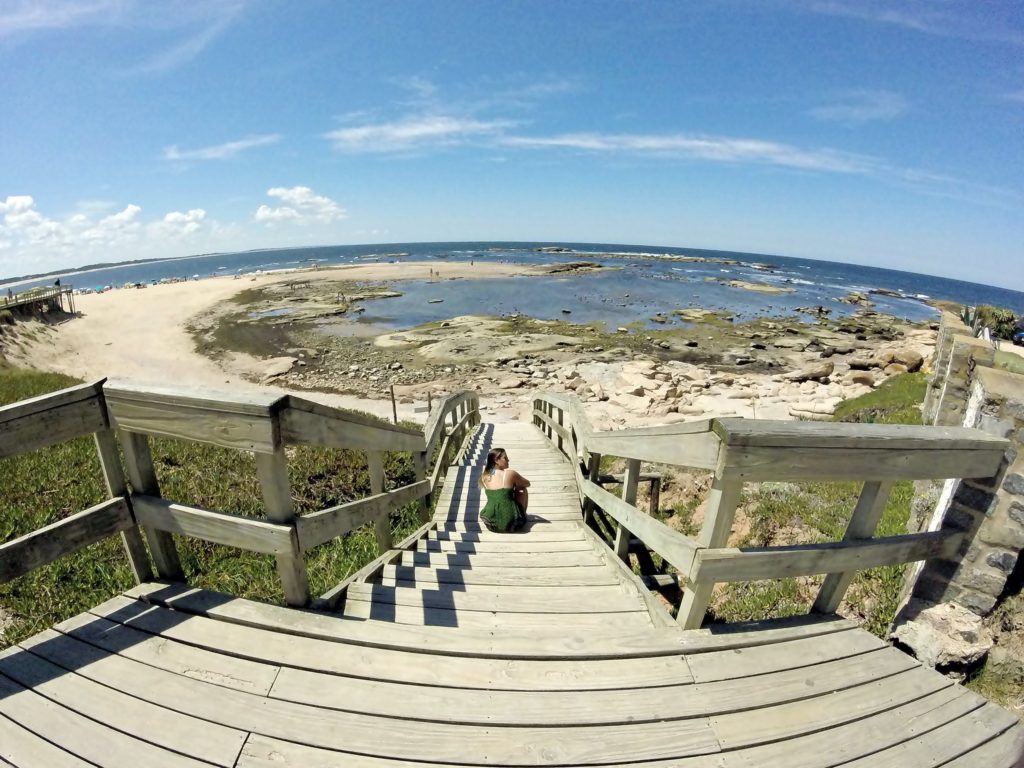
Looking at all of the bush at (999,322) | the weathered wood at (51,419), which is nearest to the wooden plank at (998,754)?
the weathered wood at (51,419)

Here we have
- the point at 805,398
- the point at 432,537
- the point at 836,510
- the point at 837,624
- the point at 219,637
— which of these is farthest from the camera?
the point at 805,398

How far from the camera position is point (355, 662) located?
201 cm

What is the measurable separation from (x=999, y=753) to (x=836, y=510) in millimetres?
4180

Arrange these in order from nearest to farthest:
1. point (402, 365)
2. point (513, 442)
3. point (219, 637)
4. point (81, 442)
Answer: point (219, 637)
point (81, 442)
point (513, 442)
point (402, 365)

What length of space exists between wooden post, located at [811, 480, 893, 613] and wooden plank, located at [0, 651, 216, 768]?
289cm

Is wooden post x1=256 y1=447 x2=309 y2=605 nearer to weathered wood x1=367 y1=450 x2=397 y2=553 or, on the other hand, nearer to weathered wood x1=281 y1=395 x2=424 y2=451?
weathered wood x1=281 y1=395 x2=424 y2=451

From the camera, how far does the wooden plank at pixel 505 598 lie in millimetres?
2672

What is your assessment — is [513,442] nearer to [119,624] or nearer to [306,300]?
[119,624]

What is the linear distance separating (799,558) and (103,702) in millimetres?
3089

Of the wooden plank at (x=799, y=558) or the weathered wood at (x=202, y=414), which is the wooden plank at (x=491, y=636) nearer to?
the wooden plank at (x=799, y=558)

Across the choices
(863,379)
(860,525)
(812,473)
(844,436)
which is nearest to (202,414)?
(812,473)

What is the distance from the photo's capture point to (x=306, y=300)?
142ft

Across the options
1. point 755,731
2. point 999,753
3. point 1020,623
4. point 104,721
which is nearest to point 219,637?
point 104,721

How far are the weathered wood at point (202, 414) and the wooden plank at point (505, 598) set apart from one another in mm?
1288
